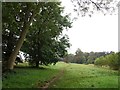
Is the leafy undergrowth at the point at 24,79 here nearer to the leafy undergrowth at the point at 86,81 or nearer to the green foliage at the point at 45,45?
the leafy undergrowth at the point at 86,81

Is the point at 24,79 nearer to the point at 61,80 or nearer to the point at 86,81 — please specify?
the point at 61,80

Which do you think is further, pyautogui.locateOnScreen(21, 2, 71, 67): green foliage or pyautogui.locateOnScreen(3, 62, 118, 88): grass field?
pyautogui.locateOnScreen(21, 2, 71, 67): green foliage

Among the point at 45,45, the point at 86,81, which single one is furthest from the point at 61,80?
the point at 45,45

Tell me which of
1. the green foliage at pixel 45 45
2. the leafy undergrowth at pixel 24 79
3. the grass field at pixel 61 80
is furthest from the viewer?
the green foliage at pixel 45 45

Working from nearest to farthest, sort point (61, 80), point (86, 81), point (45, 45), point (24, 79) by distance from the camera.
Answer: point (24, 79)
point (86, 81)
point (61, 80)
point (45, 45)

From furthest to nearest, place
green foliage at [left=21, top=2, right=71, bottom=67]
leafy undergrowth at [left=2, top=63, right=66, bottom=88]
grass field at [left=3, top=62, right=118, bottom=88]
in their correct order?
green foliage at [left=21, top=2, right=71, bottom=67], grass field at [left=3, top=62, right=118, bottom=88], leafy undergrowth at [left=2, top=63, right=66, bottom=88]

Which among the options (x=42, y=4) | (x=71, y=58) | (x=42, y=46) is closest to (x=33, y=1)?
(x=42, y=4)

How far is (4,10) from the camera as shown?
28891 millimetres

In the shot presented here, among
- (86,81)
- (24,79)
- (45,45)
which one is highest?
(45,45)

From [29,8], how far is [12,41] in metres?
14.2

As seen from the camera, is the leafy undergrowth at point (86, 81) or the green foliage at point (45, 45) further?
the green foliage at point (45, 45)

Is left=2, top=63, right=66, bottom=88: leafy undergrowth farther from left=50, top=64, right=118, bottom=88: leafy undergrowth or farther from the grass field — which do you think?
left=50, top=64, right=118, bottom=88: leafy undergrowth

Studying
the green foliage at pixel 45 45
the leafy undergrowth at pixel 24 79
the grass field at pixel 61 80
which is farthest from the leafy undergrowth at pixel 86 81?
the green foliage at pixel 45 45

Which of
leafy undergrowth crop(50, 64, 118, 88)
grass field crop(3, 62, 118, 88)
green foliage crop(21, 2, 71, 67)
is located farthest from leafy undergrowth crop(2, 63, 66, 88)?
green foliage crop(21, 2, 71, 67)
